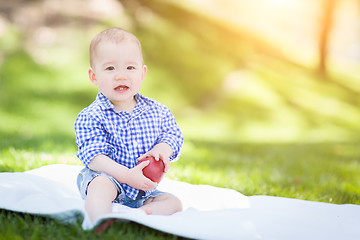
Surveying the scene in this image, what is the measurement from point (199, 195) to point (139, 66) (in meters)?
0.97

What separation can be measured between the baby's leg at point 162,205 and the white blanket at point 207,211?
0.20ft

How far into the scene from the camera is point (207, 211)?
227 centimetres

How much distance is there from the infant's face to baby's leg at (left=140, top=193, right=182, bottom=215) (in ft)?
2.05

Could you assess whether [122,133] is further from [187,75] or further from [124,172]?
[187,75]

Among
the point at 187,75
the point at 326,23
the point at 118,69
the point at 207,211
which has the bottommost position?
the point at 207,211

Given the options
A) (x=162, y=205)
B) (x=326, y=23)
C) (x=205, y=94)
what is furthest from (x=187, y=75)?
(x=162, y=205)

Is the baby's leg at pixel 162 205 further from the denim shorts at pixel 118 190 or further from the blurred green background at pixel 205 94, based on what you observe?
the blurred green background at pixel 205 94

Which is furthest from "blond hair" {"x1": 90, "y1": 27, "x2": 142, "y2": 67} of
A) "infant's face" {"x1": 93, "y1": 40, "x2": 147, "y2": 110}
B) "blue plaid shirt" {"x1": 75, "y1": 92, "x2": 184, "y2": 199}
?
"blue plaid shirt" {"x1": 75, "y1": 92, "x2": 184, "y2": 199}

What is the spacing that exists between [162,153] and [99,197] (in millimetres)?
453

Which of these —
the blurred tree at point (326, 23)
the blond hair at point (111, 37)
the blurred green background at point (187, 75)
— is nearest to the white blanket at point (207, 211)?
the blond hair at point (111, 37)

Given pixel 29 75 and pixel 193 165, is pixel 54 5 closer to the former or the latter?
pixel 29 75

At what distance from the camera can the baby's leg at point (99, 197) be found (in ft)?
6.52

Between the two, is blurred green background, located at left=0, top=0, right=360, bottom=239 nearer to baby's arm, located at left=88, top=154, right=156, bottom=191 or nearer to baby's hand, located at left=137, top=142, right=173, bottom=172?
baby's arm, located at left=88, top=154, right=156, bottom=191

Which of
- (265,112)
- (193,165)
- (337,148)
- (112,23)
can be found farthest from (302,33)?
(193,165)
